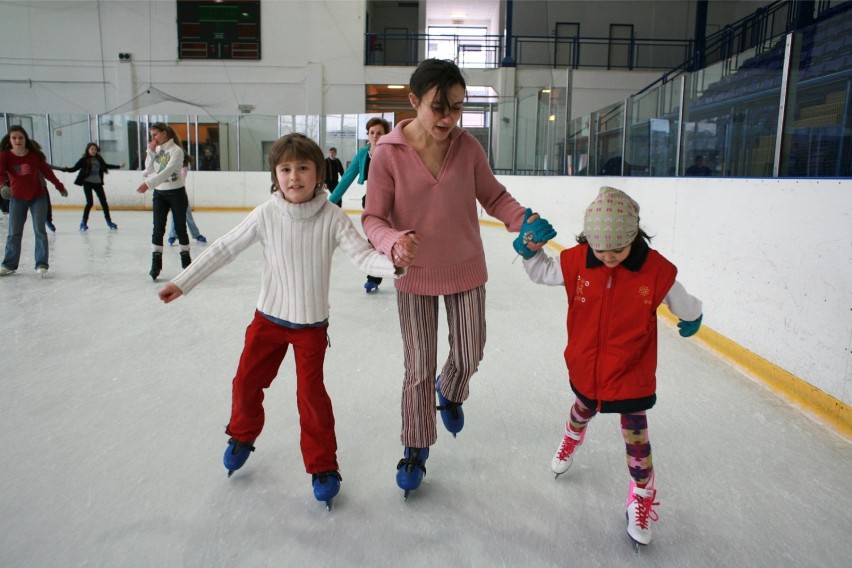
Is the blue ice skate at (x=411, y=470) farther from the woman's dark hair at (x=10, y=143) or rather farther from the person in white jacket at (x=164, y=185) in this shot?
the woman's dark hair at (x=10, y=143)

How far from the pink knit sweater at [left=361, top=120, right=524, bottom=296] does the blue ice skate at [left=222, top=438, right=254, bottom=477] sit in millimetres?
640

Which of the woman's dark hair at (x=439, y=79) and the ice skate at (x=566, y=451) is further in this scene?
the ice skate at (x=566, y=451)

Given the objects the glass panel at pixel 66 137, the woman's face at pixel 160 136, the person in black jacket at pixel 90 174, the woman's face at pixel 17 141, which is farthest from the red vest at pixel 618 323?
the glass panel at pixel 66 137

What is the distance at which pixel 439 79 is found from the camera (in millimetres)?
1527

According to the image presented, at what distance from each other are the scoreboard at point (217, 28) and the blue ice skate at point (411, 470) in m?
14.0

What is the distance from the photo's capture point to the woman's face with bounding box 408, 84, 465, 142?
154 cm

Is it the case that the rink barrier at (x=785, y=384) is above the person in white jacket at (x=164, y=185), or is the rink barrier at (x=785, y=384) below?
below

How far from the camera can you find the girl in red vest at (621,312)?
4.67 ft

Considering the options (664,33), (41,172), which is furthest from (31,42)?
(664,33)

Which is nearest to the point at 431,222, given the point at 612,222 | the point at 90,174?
the point at 612,222

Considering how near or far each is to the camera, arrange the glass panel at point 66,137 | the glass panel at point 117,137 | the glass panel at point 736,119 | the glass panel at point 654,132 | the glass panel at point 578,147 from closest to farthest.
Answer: the glass panel at point 736,119
the glass panel at point 654,132
the glass panel at point 578,147
the glass panel at point 66,137
the glass panel at point 117,137

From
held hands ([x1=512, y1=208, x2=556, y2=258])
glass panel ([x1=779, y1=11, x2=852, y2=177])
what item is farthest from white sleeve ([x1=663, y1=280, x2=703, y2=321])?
glass panel ([x1=779, y1=11, x2=852, y2=177])

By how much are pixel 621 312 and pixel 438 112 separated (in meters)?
0.66

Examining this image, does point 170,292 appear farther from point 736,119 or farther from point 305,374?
point 736,119
